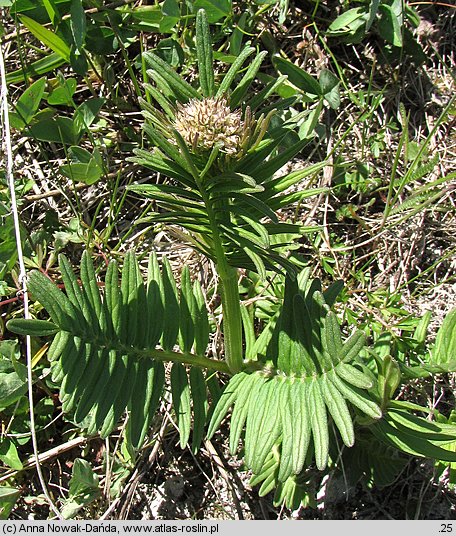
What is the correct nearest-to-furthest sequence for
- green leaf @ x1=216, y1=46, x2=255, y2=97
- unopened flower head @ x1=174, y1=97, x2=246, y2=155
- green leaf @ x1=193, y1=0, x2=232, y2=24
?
unopened flower head @ x1=174, y1=97, x2=246, y2=155, green leaf @ x1=216, y1=46, x2=255, y2=97, green leaf @ x1=193, y1=0, x2=232, y2=24

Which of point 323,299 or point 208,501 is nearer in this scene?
point 323,299

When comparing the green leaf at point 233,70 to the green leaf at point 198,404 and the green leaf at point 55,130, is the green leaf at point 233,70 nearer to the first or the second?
the green leaf at point 198,404

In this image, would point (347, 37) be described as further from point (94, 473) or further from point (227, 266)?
point (94, 473)

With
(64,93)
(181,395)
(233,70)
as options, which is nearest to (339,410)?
(181,395)

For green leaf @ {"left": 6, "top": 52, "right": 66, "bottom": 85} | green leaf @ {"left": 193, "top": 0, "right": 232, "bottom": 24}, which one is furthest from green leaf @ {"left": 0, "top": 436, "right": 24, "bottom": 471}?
green leaf @ {"left": 193, "top": 0, "right": 232, "bottom": 24}

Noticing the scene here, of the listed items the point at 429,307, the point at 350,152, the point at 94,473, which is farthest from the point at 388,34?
the point at 94,473

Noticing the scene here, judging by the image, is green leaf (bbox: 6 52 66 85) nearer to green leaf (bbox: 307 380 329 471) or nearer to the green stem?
the green stem
